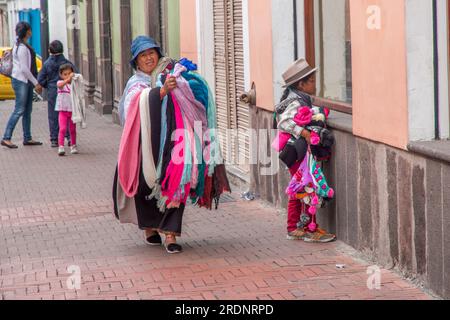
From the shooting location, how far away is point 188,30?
15.3m

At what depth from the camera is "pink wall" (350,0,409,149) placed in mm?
7846

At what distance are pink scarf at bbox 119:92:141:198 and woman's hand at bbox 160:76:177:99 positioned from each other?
0.80 feet

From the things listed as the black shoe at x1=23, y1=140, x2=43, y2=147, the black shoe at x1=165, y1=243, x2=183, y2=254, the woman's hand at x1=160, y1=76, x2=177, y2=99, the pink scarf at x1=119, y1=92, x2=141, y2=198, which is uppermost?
the woman's hand at x1=160, y1=76, x2=177, y2=99

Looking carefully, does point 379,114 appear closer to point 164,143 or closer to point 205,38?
point 164,143

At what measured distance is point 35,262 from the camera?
30.2 ft

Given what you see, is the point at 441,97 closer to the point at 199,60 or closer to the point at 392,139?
the point at 392,139

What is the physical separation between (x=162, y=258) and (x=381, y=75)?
2.27m

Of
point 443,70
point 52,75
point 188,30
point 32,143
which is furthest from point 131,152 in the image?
point 32,143

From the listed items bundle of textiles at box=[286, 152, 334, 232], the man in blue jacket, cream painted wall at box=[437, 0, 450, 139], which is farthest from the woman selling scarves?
the man in blue jacket

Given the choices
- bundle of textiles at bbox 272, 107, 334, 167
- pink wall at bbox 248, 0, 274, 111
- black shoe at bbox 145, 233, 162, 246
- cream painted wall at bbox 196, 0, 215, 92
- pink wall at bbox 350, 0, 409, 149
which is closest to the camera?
pink wall at bbox 350, 0, 409, 149

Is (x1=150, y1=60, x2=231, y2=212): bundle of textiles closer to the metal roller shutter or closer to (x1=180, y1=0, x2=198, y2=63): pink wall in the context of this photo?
the metal roller shutter
